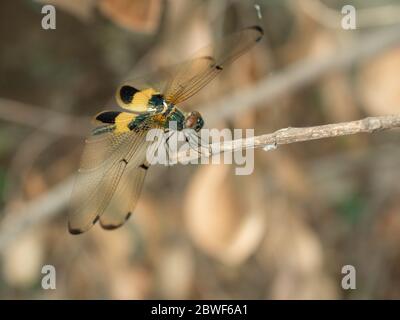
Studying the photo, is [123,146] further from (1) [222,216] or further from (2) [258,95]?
(2) [258,95]

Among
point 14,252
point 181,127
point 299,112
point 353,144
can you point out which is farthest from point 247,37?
point 14,252

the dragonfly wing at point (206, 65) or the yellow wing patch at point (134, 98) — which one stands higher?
the dragonfly wing at point (206, 65)

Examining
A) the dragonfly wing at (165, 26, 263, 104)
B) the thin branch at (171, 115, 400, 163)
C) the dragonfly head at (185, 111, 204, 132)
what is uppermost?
the dragonfly wing at (165, 26, 263, 104)

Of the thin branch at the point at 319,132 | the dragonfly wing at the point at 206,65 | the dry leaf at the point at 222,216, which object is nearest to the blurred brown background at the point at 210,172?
the dry leaf at the point at 222,216

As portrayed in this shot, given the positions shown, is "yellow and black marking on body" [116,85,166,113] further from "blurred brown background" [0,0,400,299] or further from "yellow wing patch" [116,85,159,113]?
"blurred brown background" [0,0,400,299]

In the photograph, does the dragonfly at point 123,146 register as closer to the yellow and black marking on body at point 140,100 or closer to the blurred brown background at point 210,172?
the yellow and black marking on body at point 140,100

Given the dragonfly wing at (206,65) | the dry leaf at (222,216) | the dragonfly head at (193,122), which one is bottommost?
the dry leaf at (222,216)

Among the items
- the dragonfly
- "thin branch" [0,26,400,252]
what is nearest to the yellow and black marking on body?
the dragonfly
